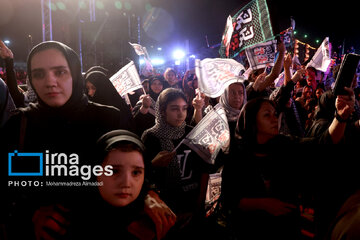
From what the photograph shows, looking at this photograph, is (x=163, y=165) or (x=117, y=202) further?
(x=163, y=165)

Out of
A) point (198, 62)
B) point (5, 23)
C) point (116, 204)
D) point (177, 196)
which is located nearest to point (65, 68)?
point (116, 204)

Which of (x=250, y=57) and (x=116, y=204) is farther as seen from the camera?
(x=250, y=57)

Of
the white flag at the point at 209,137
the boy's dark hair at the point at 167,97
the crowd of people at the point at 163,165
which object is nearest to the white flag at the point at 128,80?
the crowd of people at the point at 163,165

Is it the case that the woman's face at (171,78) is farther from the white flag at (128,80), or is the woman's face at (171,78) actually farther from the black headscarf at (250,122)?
the black headscarf at (250,122)

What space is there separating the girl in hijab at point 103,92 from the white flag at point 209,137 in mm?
752

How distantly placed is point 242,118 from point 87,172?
142 centimetres

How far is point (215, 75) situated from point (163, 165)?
1329 mm

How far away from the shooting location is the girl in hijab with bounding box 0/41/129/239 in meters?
1.44

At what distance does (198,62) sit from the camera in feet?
9.69

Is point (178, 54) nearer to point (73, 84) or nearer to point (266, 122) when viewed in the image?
point (266, 122)

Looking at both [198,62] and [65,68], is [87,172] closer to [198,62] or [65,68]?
[65,68]

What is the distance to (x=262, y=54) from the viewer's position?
3.44 metres

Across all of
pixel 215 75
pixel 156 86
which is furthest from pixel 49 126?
pixel 156 86

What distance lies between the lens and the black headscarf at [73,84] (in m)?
1.52
